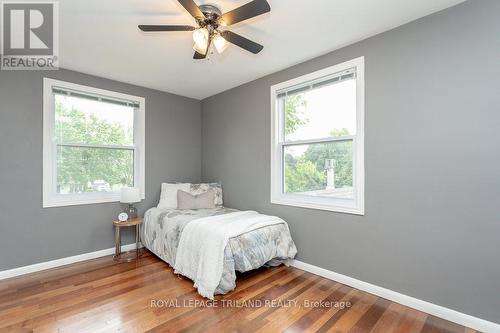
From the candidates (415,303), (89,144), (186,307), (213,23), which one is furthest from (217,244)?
(89,144)

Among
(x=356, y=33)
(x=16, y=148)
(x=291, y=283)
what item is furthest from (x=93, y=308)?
(x=356, y=33)

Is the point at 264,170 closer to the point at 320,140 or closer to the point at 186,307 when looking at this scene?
the point at 320,140

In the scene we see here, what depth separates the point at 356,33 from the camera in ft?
7.62

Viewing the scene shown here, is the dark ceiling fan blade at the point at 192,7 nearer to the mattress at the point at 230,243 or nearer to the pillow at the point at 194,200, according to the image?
the mattress at the point at 230,243

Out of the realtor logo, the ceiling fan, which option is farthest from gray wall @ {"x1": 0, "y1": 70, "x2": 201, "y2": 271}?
Answer: the ceiling fan

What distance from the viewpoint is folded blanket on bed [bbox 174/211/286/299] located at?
2.27 m

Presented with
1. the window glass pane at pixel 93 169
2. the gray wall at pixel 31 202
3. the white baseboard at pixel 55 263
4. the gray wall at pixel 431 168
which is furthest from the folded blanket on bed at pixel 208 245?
the window glass pane at pixel 93 169

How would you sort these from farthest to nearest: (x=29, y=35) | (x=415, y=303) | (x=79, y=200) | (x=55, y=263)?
(x=79, y=200)
(x=55, y=263)
(x=29, y=35)
(x=415, y=303)

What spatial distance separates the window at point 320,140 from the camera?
2510 millimetres

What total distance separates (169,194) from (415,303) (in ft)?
10.6

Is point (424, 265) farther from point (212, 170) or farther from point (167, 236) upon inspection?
point (212, 170)

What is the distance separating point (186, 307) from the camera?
6.93 feet

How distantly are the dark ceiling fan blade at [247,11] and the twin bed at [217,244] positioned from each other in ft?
6.06

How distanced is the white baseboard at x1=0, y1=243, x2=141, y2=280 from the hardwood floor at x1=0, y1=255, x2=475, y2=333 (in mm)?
122
